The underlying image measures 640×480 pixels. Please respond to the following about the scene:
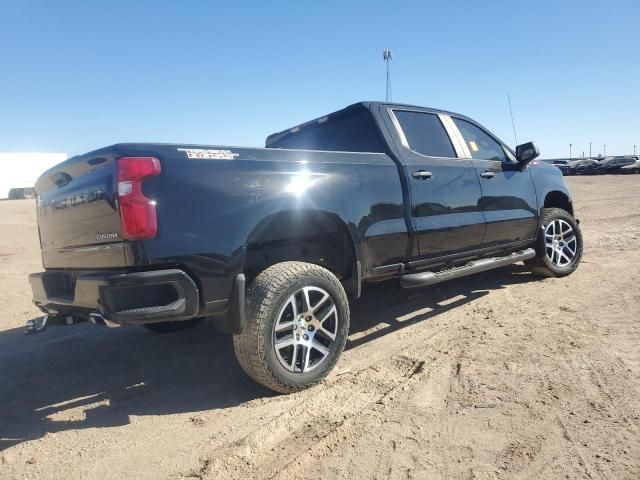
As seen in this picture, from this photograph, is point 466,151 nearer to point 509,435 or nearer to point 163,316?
point 509,435

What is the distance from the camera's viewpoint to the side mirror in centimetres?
483

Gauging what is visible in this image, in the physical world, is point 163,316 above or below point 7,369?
above

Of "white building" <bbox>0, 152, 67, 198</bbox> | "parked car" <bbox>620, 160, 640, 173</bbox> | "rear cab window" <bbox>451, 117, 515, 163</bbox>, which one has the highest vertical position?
"white building" <bbox>0, 152, 67, 198</bbox>

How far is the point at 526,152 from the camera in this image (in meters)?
4.88

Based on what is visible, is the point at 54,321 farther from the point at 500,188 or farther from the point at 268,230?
the point at 500,188

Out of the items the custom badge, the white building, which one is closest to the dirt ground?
the custom badge

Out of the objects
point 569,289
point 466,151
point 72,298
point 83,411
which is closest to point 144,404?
point 83,411

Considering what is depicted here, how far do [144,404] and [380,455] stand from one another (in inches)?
62.0

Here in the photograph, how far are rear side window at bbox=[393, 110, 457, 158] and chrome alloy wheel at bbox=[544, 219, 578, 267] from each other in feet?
6.22

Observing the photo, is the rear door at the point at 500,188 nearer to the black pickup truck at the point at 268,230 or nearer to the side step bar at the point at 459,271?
the black pickup truck at the point at 268,230

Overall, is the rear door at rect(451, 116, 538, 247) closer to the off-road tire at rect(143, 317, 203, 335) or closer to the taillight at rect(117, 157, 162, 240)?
the off-road tire at rect(143, 317, 203, 335)

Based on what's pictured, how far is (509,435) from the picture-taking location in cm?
222

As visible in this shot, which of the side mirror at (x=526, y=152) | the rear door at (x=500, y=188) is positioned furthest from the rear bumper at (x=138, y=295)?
the side mirror at (x=526, y=152)

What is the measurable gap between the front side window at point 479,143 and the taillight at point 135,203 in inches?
132
